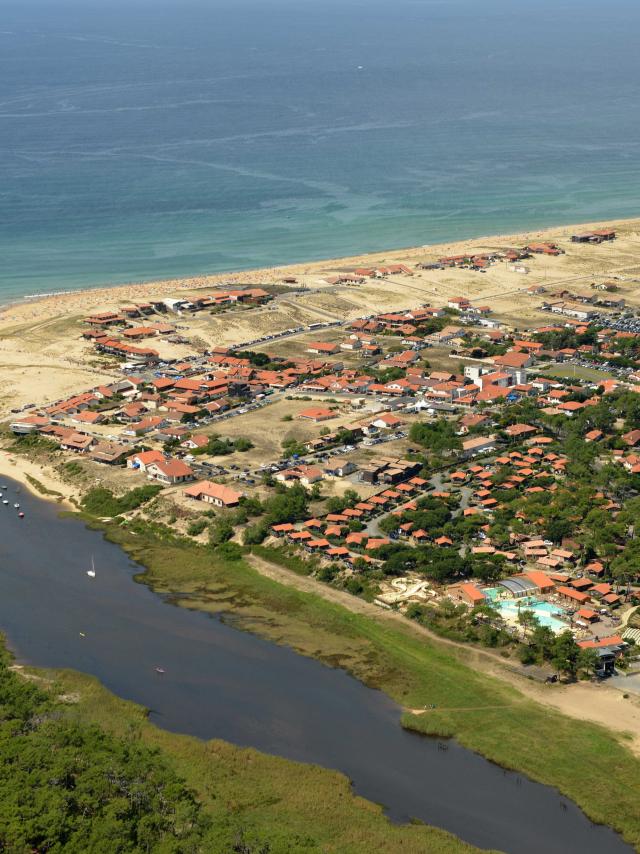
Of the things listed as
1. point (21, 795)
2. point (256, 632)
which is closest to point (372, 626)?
point (256, 632)

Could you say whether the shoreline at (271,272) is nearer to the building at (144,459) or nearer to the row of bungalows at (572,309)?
the row of bungalows at (572,309)

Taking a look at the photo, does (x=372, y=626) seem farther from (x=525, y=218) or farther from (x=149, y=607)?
(x=525, y=218)

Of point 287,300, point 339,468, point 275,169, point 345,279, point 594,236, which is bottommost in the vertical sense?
point 339,468

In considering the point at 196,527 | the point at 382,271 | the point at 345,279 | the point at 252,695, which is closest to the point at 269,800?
the point at 252,695

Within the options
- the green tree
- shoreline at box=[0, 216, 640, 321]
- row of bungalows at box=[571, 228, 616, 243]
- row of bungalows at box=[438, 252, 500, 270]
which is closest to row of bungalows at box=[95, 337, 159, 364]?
shoreline at box=[0, 216, 640, 321]

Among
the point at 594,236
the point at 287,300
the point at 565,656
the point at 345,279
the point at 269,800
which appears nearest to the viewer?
the point at 269,800

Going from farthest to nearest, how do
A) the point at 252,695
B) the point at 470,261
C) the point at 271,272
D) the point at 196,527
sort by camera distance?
the point at 470,261 < the point at 271,272 < the point at 196,527 < the point at 252,695

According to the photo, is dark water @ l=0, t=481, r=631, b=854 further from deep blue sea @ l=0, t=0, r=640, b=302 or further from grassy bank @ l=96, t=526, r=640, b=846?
deep blue sea @ l=0, t=0, r=640, b=302

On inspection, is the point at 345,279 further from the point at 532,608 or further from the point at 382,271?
the point at 532,608
